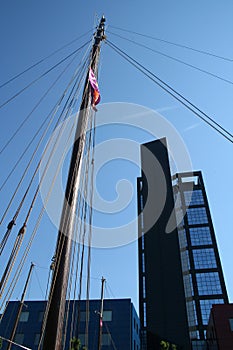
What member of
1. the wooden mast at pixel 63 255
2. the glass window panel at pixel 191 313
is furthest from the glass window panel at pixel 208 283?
the wooden mast at pixel 63 255

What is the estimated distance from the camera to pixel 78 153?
696 cm

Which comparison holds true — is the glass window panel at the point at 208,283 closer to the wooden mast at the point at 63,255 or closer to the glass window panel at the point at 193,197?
the glass window panel at the point at 193,197

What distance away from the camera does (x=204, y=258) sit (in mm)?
49031

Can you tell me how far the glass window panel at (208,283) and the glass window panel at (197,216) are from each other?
9.24m

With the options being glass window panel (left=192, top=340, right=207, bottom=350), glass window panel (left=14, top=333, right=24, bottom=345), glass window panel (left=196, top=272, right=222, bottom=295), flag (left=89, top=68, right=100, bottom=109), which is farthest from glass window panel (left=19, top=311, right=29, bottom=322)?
flag (left=89, top=68, right=100, bottom=109)

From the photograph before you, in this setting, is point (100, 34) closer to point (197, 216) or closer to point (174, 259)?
point (174, 259)

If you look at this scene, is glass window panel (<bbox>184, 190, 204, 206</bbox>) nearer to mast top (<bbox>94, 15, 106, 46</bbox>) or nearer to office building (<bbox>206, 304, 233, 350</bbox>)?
office building (<bbox>206, 304, 233, 350</bbox>)

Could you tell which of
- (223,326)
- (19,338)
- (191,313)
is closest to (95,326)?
(19,338)

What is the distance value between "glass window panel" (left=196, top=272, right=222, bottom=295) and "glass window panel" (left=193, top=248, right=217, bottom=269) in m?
1.27

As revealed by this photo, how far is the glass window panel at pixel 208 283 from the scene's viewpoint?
45494 mm

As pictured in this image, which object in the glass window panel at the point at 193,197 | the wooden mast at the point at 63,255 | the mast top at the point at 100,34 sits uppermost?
the glass window panel at the point at 193,197

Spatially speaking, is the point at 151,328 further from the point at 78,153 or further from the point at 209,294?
the point at 78,153

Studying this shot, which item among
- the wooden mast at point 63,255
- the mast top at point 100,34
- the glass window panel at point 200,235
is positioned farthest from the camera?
the glass window panel at point 200,235

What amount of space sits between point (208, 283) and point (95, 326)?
18.7m
